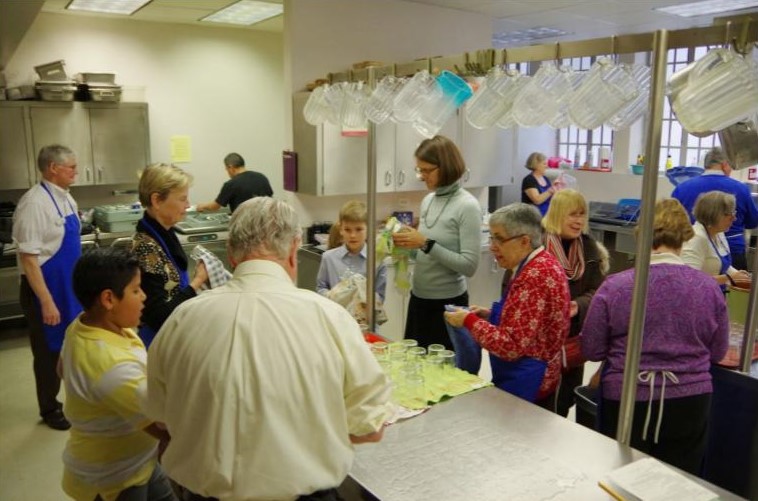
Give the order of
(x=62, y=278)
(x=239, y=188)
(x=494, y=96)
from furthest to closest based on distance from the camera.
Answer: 1. (x=239, y=188)
2. (x=62, y=278)
3. (x=494, y=96)

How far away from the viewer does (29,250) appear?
333 cm

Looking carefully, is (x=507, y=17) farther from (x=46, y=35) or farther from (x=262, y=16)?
(x=46, y=35)

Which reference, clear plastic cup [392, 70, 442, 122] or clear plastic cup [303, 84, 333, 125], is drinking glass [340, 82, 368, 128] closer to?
clear plastic cup [303, 84, 333, 125]

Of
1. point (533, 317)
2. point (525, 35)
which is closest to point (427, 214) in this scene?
point (533, 317)

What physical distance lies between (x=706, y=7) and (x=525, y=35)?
2071mm

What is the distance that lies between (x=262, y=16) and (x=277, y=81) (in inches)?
42.4

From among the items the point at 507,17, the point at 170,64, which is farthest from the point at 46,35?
the point at 507,17

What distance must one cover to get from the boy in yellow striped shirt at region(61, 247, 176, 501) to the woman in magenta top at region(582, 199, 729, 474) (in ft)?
4.98

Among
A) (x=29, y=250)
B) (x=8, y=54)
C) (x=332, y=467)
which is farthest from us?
(x=8, y=54)

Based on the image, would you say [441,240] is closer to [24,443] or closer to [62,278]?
[62,278]

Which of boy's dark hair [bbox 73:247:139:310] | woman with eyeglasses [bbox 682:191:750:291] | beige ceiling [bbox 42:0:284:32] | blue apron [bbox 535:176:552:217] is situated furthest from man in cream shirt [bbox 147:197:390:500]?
blue apron [bbox 535:176:552:217]

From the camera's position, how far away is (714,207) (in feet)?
11.4

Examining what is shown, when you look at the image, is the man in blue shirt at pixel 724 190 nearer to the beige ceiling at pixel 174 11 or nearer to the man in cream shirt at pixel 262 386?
the beige ceiling at pixel 174 11

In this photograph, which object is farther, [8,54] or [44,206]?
[8,54]
